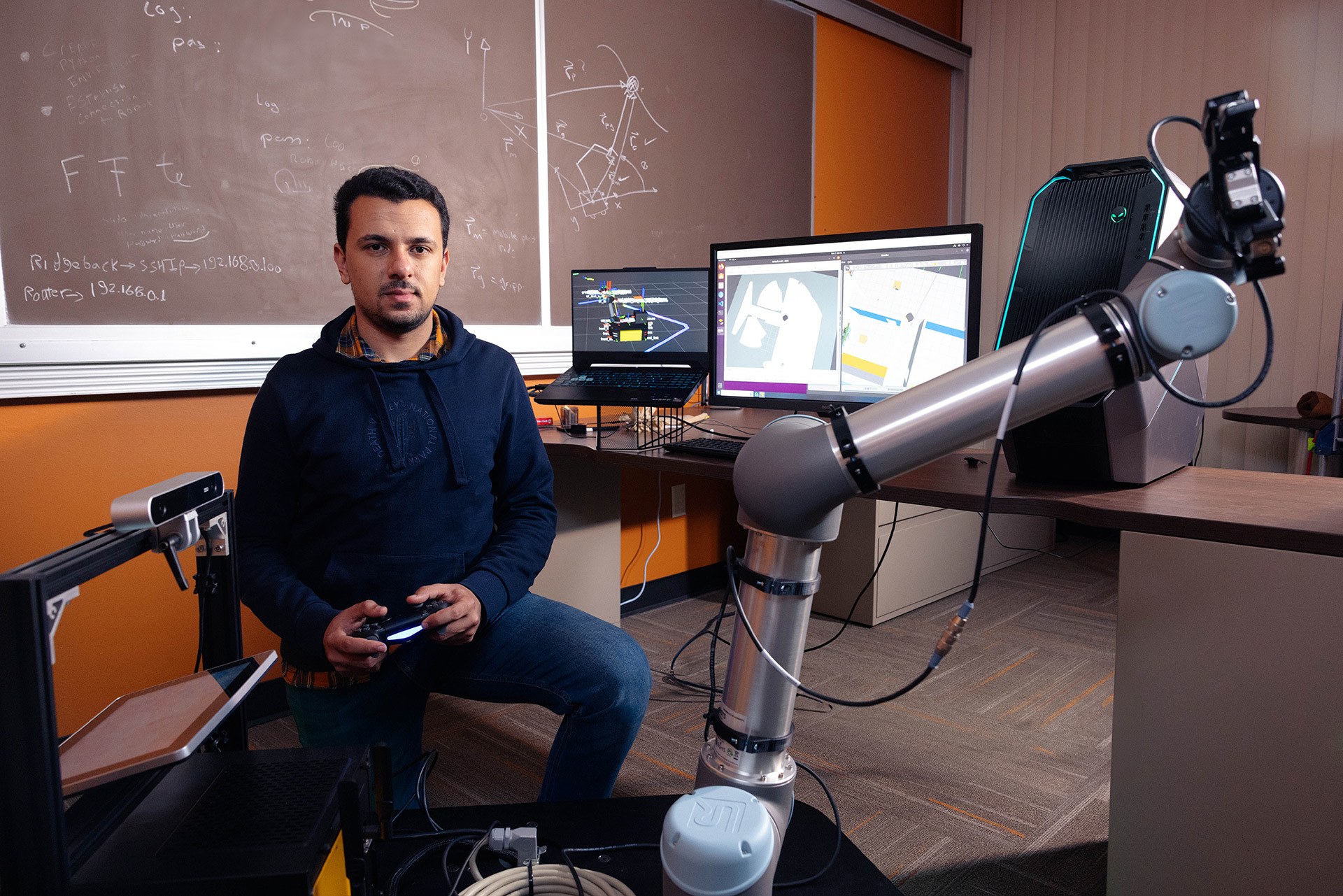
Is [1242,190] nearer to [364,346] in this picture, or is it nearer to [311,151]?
Answer: [364,346]

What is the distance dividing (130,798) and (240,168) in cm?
177

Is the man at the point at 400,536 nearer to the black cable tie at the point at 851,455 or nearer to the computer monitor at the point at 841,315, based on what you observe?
the computer monitor at the point at 841,315

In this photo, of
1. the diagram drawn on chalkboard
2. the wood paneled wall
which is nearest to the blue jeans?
the diagram drawn on chalkboard

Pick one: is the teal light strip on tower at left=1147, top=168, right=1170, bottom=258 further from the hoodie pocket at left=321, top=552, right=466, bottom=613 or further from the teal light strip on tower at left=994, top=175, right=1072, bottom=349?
the hoodie pocket at left=321, top=552, right=466, bottom=613

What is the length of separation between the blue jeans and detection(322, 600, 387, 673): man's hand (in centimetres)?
15

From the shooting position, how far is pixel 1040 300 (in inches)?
47.7

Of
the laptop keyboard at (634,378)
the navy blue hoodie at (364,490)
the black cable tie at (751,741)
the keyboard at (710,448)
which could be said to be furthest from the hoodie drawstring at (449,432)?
the black cable tie at (751,741)

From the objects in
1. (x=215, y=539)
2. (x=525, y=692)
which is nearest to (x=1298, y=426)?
(x=525, y=692)

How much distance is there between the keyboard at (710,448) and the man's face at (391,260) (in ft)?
1.82

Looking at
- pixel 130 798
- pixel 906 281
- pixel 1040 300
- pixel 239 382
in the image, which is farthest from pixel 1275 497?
pixel 239 382

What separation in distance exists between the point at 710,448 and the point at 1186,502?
2.68 ft

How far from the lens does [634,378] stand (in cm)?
204

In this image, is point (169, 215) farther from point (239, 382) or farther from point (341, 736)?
point (341, 736)

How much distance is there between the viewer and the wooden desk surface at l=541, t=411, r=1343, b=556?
3.17 feet
